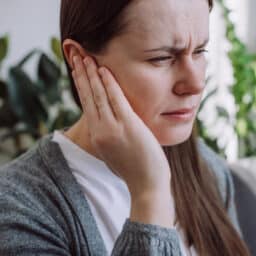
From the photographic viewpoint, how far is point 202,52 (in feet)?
2.99

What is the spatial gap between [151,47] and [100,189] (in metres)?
0.28

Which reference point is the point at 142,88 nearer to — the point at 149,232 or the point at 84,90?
the point at 84,90

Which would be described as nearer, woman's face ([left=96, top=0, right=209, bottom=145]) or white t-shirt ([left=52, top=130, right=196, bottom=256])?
woman's face ([left=96, top=0, right=209, bottom=145])

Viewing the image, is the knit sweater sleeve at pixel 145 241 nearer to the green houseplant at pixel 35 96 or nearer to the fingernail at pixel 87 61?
the fingernail at pixel 87 61

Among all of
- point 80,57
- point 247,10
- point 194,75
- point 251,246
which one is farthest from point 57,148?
point 247,10

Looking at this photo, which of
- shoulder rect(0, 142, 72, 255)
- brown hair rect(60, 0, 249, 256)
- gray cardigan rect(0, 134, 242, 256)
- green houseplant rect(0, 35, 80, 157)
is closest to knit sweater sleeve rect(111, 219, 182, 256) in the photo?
gray cardigan rect(0, 134, 242, 256)

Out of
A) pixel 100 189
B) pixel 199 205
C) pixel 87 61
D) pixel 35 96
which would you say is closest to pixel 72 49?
pixel 87 61

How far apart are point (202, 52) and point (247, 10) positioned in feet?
4.39

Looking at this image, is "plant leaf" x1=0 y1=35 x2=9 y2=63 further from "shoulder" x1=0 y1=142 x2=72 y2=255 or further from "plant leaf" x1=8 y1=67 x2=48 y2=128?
"shoulder" x1=0 y1=142 x2=72 y2=255

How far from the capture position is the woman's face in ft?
2.76

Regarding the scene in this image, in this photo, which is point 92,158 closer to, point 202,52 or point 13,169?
point 13,169

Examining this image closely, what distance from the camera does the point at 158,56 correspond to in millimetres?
854

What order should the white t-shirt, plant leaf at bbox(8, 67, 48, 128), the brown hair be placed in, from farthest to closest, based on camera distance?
plant leaf at bbox(8, 67, 48, 128) < the brown hair < the white t-shirt

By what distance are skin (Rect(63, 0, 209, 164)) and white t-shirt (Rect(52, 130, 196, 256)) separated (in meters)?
0.14
